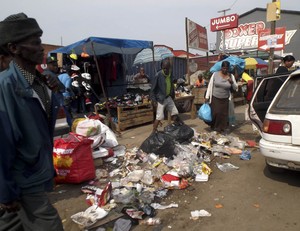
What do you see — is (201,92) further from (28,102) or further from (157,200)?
(28,102)

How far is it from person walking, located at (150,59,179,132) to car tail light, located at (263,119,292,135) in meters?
3.21

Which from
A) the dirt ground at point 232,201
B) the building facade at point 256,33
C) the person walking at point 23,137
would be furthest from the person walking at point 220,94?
the building facade at point 256,33

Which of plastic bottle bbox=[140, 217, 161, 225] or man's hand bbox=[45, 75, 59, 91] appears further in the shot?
plastic bottle bbox=[140, 217, 161, 225]

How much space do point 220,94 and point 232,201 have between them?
374 centimetres

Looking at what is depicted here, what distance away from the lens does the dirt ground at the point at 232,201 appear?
3.33m

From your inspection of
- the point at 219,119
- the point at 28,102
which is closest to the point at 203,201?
the point at 28,102

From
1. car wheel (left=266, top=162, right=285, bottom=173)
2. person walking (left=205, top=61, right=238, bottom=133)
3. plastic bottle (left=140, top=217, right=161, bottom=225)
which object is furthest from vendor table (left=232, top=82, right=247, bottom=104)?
plastic bottle (left=140, top=217, right=161, bottom=225)

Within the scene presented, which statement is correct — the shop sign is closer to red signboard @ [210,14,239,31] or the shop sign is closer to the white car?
red signboard @ [210,14,239,31]

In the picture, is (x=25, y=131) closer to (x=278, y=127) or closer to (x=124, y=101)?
(x=278, y=127)

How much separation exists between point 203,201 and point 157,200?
0.63 meters

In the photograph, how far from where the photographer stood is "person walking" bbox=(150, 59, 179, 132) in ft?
22.9

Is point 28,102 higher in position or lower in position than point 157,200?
higher

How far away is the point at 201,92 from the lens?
9.99m

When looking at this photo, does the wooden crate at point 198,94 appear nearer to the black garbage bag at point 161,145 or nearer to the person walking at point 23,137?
the black garbage bag at point 161,145
